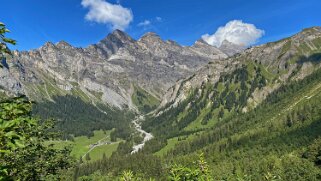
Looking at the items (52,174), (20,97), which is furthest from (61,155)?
(20,97)

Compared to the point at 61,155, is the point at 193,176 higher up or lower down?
lower down

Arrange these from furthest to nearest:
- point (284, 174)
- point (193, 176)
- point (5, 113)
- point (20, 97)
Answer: point (284, 174) < point (193, 176) < point (20, 97) < point (5, 113)

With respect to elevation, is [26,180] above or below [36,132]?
below

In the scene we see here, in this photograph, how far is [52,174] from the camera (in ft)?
94.8

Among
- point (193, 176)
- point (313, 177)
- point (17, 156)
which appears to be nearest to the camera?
point (17, 156)

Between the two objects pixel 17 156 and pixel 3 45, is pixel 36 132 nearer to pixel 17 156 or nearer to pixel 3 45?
pixel 17 156

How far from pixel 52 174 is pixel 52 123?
13.5ft

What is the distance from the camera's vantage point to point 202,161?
2952 cm

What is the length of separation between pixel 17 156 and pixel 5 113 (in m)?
14.8

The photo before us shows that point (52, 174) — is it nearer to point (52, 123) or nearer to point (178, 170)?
point (52, 123)

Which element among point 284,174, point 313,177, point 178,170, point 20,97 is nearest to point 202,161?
point 178,170

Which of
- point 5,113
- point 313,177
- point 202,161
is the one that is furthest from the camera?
point 313,177

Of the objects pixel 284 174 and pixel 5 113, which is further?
pixel 284 174

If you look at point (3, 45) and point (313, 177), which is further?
point (313, 177)
